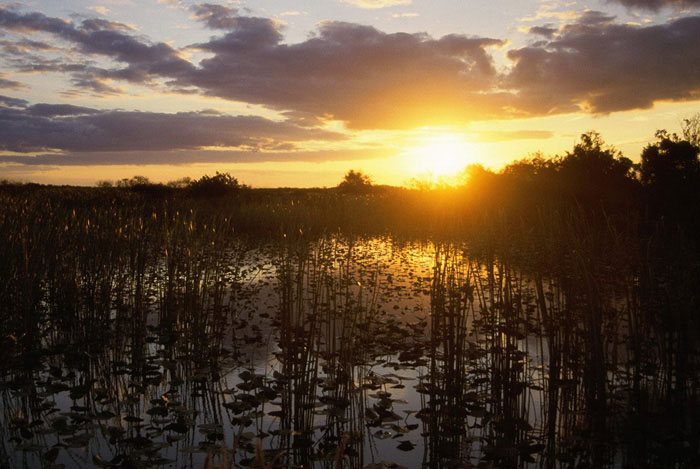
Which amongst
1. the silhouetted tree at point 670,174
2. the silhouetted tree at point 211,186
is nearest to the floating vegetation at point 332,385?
the silhouetted tree at point 670,174

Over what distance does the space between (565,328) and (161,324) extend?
200 inches

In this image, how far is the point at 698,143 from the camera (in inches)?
799

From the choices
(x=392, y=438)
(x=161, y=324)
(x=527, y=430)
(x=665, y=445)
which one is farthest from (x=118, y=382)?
(x=665, y=445)

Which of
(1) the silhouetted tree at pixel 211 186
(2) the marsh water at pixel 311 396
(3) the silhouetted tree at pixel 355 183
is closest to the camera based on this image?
Result: (2) the marsh water at pixel 311 396

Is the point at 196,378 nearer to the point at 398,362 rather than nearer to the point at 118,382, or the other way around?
the point at 118,382

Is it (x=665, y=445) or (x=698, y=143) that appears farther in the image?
(x=698, y=143)

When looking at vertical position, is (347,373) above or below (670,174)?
below

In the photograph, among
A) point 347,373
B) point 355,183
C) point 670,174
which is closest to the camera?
point 347,373

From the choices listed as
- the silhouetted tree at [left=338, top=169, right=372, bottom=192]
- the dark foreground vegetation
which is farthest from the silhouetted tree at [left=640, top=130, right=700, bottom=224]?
the silhouetted tree at [left=338, top=169, right=372, bottom=192]

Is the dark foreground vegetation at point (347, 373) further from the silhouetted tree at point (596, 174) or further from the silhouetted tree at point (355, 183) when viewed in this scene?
the silhouetted tree at point (355, 183)

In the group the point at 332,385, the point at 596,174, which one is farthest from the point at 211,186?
the point at 332,385

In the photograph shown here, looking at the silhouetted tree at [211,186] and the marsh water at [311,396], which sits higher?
the silhouetted tree at [211,186]

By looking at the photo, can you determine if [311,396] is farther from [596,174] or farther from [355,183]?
[355,183]

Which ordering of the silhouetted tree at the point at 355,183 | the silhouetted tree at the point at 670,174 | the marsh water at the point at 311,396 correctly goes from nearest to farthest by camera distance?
the marsh water at the point at 311,396
the silhouetted tree at the point at 670,174
the silhouetted tree at the point at 355,183
